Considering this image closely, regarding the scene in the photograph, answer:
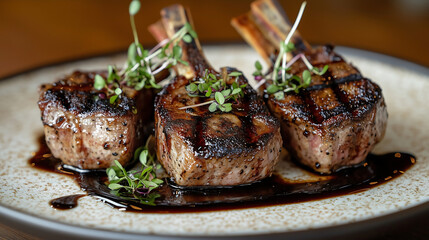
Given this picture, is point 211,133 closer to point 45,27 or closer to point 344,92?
point 344,92

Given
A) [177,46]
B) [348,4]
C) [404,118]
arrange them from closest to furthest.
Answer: [177,46], [404,118], [348,4]

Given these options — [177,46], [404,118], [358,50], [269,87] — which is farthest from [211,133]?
[358,50]

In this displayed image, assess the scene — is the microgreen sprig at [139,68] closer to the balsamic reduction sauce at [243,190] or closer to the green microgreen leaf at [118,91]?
the green microgreen leaf at [118,91]

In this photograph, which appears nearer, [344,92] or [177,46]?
[344,92]

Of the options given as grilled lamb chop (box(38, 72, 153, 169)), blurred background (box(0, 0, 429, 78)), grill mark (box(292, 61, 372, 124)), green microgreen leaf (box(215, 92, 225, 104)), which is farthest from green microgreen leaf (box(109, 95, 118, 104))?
blurred background (box(0, 0, 429, 78))

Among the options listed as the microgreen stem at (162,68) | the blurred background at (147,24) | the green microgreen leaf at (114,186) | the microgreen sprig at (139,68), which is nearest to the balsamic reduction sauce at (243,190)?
the green microgreen leaf at (114,186)

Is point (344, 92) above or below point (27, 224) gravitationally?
above

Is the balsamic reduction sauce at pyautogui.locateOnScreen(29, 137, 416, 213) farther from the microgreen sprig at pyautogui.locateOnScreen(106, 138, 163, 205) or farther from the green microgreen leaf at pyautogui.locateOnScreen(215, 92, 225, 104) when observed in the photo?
the green microgreen leaf at pyautogui.locateOnScreen(215, 92, 225, 104)
